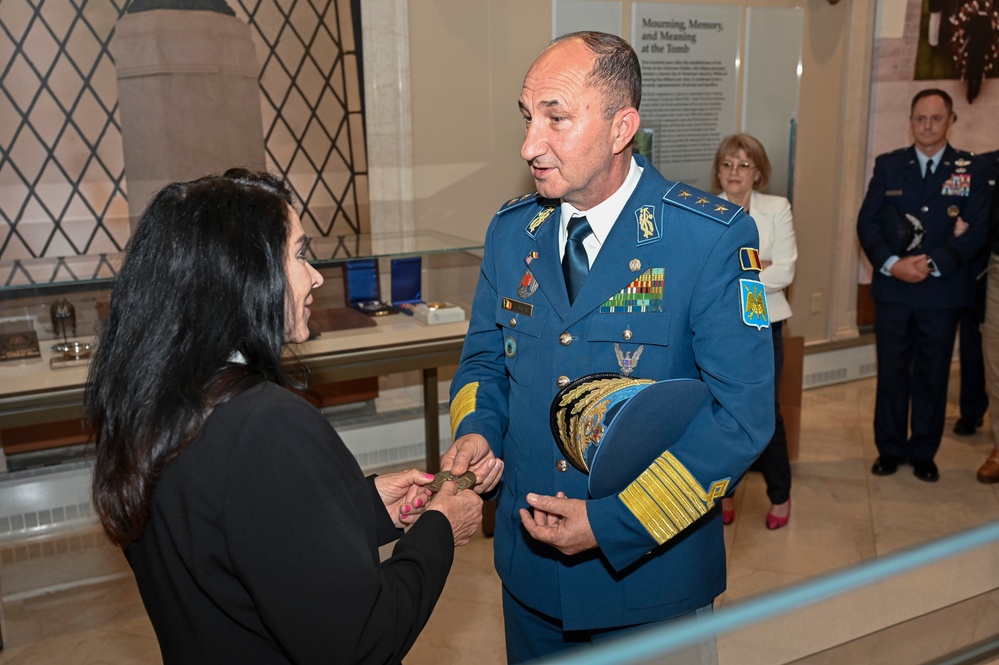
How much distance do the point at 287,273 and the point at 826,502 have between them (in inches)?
150

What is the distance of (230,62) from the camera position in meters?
4.43

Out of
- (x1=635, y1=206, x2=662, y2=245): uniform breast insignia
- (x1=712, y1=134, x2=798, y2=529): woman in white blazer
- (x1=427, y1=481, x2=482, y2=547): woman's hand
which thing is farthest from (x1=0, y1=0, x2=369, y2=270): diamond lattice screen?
(x1=427, y1=481, x2=482, y2=547): woman's hand

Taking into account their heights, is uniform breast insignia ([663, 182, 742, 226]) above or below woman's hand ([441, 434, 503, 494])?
above

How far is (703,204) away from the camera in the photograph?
1.85 m

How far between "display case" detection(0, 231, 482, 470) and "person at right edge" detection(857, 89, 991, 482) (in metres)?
2.24

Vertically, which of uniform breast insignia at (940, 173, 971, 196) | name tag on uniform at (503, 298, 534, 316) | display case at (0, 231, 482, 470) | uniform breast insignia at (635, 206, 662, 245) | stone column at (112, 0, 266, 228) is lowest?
display case at (0, 231, 482, 470)

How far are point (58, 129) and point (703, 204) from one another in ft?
11.0

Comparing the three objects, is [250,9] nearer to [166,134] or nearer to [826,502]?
[166,134]

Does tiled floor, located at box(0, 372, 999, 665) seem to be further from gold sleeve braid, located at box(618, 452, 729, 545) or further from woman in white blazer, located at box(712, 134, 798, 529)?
gold sleeve braid, located at box(618, 452, 729, 545)

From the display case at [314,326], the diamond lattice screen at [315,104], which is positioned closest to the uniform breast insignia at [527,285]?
the display case at [314,326]

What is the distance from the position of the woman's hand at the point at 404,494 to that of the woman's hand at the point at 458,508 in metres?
0.06

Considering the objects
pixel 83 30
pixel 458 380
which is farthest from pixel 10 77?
pixel 458 380

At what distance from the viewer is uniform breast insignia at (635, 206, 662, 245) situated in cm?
186

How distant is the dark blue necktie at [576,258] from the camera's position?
6.34ft
